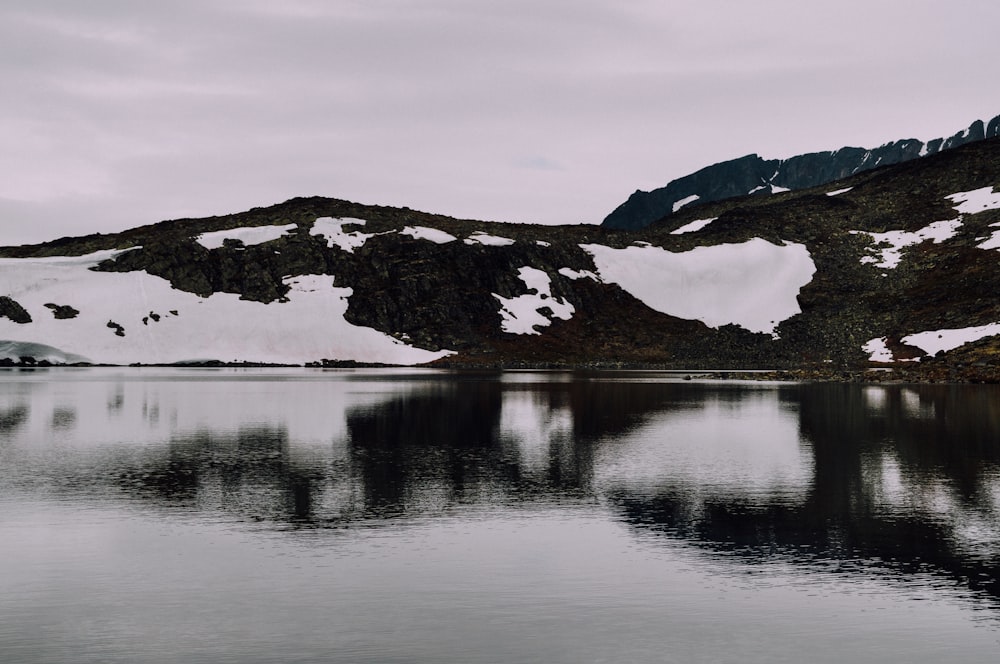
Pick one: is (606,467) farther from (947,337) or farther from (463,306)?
(463,306)

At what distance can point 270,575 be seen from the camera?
20781 mm

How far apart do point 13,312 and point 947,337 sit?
150m

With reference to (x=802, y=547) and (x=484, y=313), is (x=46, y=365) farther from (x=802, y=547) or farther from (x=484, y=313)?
(x=802, y=547)

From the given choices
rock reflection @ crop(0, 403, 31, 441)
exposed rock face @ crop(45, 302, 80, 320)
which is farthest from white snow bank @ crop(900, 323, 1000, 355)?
exposed rock face @ crop(45, 302, 80, 320)

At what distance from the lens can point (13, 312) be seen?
514 ft

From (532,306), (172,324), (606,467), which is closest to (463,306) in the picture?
(532,306)

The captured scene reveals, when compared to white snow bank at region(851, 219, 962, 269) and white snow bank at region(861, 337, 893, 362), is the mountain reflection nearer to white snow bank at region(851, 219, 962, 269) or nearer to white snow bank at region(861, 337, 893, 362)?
white snow bank at region(861, 337, 893, 362)

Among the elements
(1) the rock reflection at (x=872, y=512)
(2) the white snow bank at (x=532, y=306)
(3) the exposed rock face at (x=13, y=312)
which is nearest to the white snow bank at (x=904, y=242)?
(2) the white snow bank at (x=532, y=306)

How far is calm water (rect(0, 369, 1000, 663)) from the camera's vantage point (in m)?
16.5

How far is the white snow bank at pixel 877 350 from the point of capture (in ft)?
480

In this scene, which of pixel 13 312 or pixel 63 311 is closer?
pixel 13 312

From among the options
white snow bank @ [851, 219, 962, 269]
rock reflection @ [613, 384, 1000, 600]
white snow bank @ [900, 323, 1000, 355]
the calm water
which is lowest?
rock reflection @ [613, 384, 1000, 600]

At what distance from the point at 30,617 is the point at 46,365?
14479cm

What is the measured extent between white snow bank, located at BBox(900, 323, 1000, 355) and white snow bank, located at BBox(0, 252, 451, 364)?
78.3m
